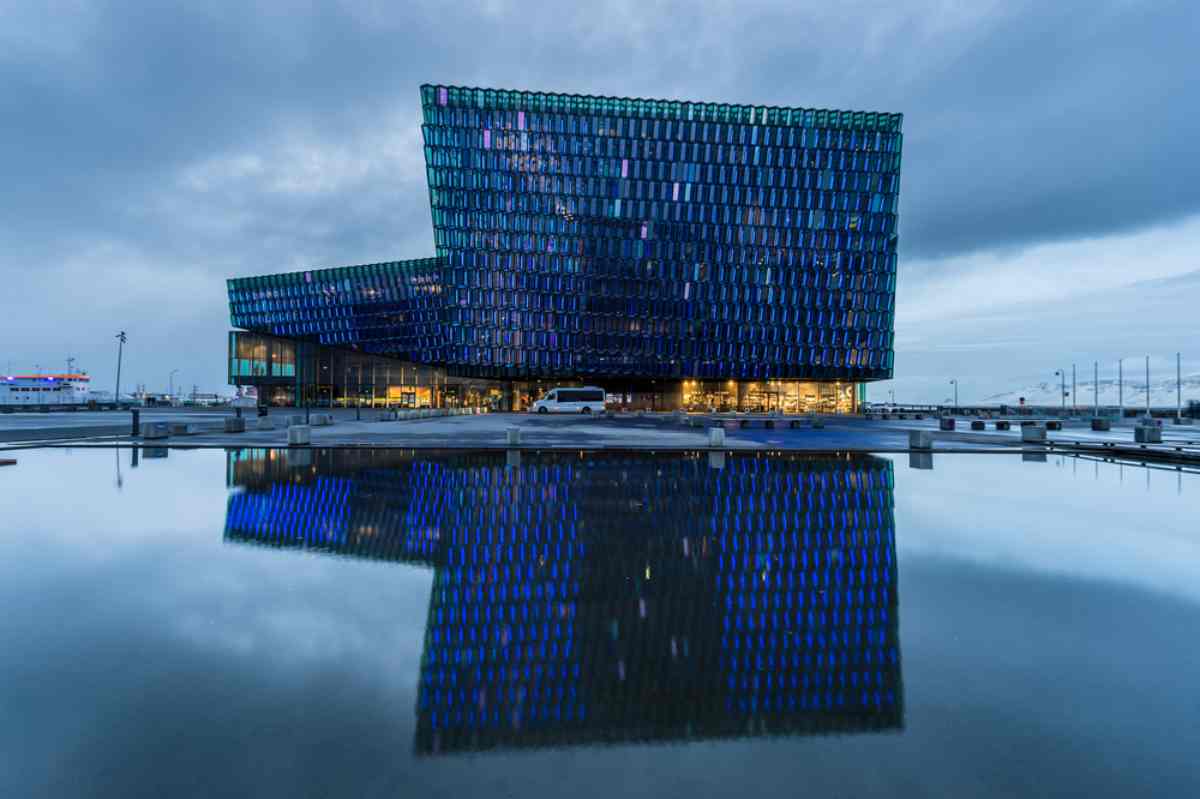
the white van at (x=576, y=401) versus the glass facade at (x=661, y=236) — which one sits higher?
the glass facade at (x=661, y=236)

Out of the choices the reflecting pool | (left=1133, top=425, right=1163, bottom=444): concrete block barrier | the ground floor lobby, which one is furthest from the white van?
the reflecting pool

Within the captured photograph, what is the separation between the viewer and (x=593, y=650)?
538 centimetres

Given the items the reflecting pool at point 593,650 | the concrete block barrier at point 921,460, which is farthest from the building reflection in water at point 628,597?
the concrete block barrier at point 921,460

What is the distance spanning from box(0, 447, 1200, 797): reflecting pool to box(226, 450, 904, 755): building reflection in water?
38 mm

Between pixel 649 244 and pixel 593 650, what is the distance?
75.1m

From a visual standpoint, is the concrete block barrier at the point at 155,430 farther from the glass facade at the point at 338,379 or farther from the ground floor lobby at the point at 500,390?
the glass facade at the point at 338,379

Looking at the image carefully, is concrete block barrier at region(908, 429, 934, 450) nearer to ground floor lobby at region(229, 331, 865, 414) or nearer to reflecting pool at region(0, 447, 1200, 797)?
reflecting pool at region(0, 447, 1200, 797)

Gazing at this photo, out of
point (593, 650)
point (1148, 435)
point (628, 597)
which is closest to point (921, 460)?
point (1148, 435)

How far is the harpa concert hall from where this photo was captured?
74.3 metres

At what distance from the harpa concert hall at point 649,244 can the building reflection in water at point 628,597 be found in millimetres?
62370

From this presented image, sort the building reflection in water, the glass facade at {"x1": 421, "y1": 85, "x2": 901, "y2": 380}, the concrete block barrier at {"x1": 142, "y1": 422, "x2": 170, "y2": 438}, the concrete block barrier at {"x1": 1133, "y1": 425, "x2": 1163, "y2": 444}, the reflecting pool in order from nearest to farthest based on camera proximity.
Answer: the reflecting pool, the building reflection in water, the concrete block barrier at {"x1": 142, "y1": 422, "x2": 170, "y2": 438}, the concrete block barrier at {"x1": 1133, "y1": 425, "x2": 1163, "y2": 444}, the glass facade at {"x1": 421, "y1": 85, "x2": 901, "y2": 380}

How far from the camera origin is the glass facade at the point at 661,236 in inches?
2923

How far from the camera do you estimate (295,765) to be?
358cm

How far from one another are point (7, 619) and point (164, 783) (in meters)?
4.20
